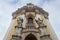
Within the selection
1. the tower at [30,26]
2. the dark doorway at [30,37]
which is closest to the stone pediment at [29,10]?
the tower at [30,26]

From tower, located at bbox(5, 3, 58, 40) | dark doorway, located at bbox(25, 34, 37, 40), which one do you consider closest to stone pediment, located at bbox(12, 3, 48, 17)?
tower, located at bbox(5, 3, 58, 40)

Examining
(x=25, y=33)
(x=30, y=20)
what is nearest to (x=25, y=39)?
(x=25, y=33)

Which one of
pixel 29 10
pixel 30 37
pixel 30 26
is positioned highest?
pixel 29 10

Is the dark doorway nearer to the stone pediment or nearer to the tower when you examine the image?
the tower

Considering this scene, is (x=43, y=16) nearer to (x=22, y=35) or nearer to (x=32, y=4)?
(x=32, y=4)

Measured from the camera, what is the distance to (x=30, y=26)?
28.1 metres

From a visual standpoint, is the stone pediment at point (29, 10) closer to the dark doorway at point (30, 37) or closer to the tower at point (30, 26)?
the tower at point (30, 26)

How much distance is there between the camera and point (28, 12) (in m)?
32.7

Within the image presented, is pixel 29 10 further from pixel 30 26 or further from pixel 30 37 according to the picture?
pixel 30 37

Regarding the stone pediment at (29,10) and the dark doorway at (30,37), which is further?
the stone pediment at (29,10)

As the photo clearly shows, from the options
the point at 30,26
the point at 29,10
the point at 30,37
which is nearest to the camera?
the point at 30,37

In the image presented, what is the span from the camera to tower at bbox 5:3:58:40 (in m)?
25.6

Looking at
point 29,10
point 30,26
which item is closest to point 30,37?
point 30,26

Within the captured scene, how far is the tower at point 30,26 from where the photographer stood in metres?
25.6
